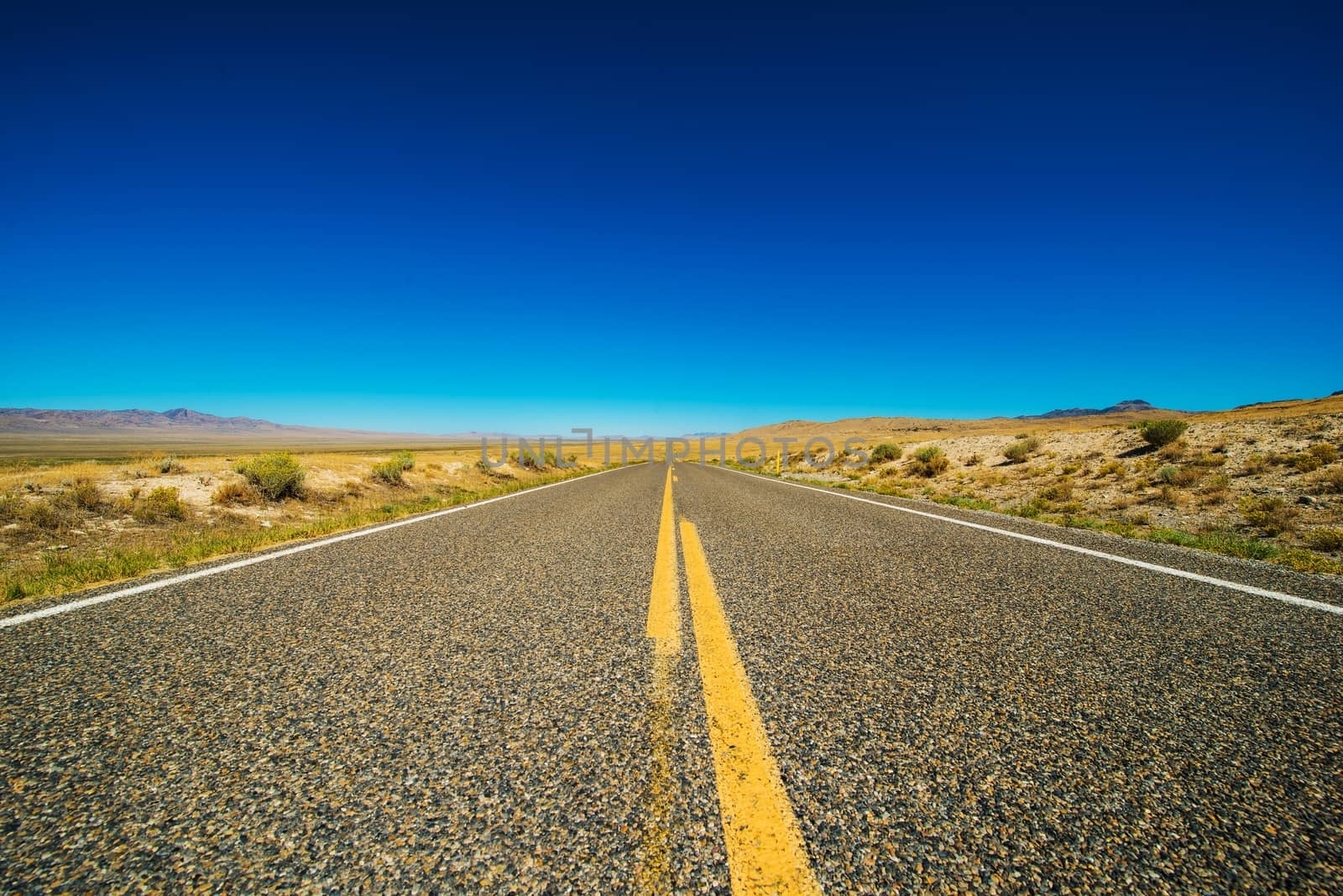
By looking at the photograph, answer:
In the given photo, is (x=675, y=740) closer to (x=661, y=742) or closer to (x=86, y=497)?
(x=661, y=742)

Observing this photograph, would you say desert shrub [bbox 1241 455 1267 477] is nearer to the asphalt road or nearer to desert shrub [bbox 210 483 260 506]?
the asphalt road

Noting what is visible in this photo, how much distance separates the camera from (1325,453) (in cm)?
917

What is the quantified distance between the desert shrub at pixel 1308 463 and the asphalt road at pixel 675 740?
8574 millimetres

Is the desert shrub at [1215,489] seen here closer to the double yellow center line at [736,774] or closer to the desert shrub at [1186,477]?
the desert shrub at [1186,477]

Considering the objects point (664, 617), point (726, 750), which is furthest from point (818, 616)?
point (726, 750)

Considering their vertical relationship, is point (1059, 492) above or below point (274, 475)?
above

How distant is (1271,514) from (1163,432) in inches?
295

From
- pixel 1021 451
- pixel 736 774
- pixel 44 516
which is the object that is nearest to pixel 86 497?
pixel 44 516

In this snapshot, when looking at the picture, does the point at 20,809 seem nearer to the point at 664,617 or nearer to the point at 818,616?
the point at 664,617

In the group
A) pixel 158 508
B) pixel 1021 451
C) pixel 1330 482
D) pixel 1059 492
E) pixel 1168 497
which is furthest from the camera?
pixel 1021 451

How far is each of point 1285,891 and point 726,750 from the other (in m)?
1.34

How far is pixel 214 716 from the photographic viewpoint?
1875mm

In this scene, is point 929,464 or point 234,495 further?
point 929,464

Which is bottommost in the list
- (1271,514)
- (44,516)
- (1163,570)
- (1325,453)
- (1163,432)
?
(44,516)
